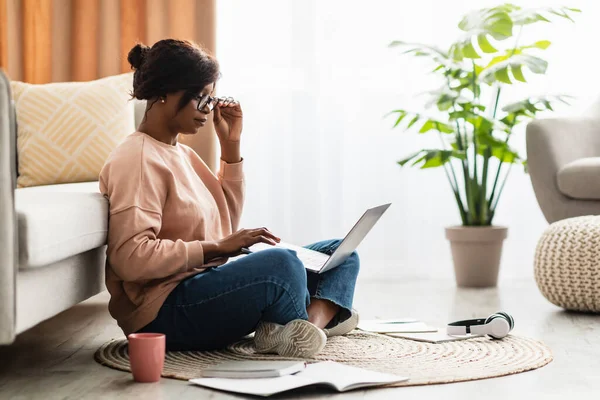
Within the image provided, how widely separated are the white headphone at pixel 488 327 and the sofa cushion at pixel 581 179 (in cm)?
98

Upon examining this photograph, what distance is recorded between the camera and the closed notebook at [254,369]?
1.69 m

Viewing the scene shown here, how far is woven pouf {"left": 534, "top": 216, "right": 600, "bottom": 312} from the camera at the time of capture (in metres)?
2.57

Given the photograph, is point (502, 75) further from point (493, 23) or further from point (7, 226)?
point (7, 226)

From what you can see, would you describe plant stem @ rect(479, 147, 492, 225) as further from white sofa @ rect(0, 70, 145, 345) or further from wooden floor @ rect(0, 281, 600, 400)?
white sofa @ rect(0, 70, 145, 345)

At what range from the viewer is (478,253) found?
3.37m

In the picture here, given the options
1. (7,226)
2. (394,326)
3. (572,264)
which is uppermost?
(7,226)

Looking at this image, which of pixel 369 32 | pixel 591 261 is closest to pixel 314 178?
pixel 369 32

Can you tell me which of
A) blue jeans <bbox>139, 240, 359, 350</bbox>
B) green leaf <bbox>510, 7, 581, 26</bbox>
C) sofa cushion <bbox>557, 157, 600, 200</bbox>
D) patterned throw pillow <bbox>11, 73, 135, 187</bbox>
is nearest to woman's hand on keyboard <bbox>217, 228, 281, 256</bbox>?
blue jeans <bbox>139, 240, 359, 350</bbox>

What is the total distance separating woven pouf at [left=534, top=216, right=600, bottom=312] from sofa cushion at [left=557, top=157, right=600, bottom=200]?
1.01 ft

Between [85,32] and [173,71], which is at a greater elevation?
[85,32]

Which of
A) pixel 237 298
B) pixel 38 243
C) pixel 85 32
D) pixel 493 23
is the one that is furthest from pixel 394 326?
pixel 85 32

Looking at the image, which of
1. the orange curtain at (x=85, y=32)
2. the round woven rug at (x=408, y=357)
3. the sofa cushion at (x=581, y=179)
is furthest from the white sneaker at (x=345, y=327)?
the orange curtain at (x=85, y=32)

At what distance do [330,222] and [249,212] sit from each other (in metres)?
0.36

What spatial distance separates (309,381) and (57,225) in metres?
0.56
